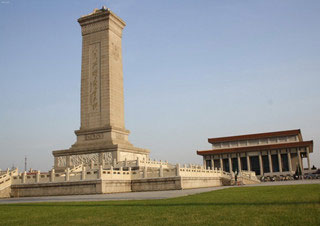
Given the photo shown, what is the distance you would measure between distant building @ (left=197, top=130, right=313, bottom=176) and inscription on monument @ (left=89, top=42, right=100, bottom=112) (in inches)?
1096

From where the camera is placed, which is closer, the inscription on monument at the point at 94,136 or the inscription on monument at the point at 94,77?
the inscription on monument at the point at 94,136

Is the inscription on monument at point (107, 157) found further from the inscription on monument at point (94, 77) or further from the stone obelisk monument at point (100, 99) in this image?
the inscription on monument at point (94, 77)

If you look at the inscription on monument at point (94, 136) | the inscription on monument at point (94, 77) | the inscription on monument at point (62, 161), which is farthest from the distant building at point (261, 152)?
the inscription on monument at point (62, 161)

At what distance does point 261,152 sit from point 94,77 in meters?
34.3

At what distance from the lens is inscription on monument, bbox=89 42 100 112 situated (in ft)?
143

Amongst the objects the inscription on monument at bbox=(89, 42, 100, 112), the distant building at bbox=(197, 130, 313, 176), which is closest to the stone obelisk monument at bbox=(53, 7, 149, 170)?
the inscription on monument at bbox=(89, 42, 100, 112)

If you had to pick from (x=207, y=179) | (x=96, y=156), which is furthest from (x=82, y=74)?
(x=207, y=179)

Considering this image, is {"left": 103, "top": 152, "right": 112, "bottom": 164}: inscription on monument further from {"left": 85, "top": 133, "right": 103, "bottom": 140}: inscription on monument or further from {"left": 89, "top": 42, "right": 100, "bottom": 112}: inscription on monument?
{"left": 89, "top": 42, "right": 100, "bottom": 112}: inscription on monument

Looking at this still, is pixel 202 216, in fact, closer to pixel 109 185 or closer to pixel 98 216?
pixel 98 216

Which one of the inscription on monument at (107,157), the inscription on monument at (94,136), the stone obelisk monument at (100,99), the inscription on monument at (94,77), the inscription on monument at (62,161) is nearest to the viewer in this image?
the inscription on monument at (107,157)

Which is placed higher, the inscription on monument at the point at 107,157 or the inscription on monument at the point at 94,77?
the inscription on monument at the point at 94,77

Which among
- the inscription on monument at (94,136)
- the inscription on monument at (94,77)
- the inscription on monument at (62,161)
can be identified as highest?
the inscription on monument at (94,77)

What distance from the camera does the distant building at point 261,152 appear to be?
6056 centimetres

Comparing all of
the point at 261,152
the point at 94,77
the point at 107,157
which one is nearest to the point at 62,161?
the point at 107,157
